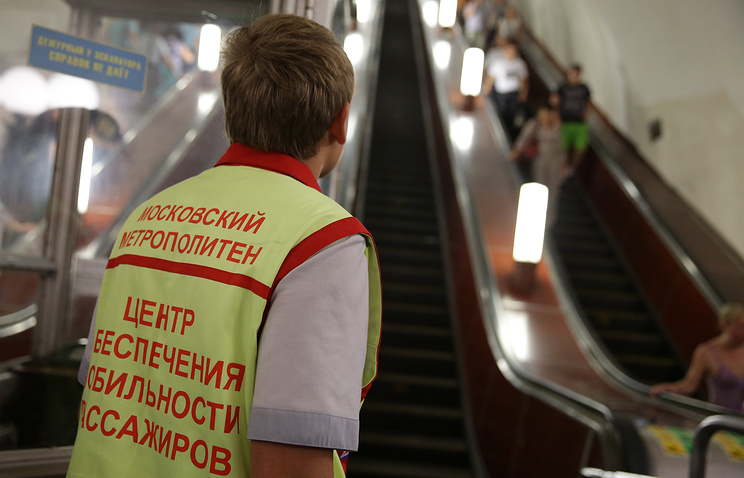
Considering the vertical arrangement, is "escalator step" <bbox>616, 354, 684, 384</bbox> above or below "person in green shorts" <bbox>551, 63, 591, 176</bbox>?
below

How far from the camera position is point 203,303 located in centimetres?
89

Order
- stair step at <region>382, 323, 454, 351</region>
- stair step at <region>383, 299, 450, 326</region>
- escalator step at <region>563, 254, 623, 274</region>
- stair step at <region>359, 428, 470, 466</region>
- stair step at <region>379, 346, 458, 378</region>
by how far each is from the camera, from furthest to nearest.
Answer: escalator step at <region>563, 254, 623, 274</region> < stair step at <region>383, 299, 450, 326</region> < stair step at <region>382, 323, 454, 351</region> < stair step at <region>379, 346, 458, 378</region> < stair step at <region>359, 428, 470, 466</region>

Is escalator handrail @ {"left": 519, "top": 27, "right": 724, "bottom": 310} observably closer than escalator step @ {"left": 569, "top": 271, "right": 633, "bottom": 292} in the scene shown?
Yes

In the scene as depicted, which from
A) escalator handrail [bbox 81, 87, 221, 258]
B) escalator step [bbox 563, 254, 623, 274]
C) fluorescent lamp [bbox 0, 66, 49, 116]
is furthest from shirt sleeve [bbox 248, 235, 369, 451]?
escalator step [bbox 563, 254, 623, 274]

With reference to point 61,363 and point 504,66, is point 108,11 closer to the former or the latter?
point 61,363

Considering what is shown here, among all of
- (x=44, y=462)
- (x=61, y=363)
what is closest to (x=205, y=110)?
(x=61, y=363)

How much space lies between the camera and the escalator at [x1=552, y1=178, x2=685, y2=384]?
5969mm

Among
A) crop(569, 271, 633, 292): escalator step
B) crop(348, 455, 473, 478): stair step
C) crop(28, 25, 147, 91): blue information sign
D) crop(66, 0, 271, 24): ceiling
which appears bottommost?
crop(348, 455, 473, 478): stair step

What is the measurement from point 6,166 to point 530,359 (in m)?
4.10

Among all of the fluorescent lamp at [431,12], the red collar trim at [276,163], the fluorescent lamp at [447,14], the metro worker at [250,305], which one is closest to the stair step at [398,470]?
the metro worker at [250,305]

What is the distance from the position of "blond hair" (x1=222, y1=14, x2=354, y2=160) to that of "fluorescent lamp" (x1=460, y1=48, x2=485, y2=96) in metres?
9.23

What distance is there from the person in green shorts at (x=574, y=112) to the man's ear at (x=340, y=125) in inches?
315

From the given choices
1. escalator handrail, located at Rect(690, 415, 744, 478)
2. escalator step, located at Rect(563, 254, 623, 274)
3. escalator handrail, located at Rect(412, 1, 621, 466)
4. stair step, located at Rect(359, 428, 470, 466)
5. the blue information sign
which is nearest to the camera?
the blue information sign

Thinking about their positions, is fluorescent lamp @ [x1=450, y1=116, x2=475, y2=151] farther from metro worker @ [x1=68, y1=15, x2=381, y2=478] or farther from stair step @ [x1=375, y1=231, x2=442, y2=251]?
metro worker @ [x1=68, y1=15, x2=381, y2=478]
